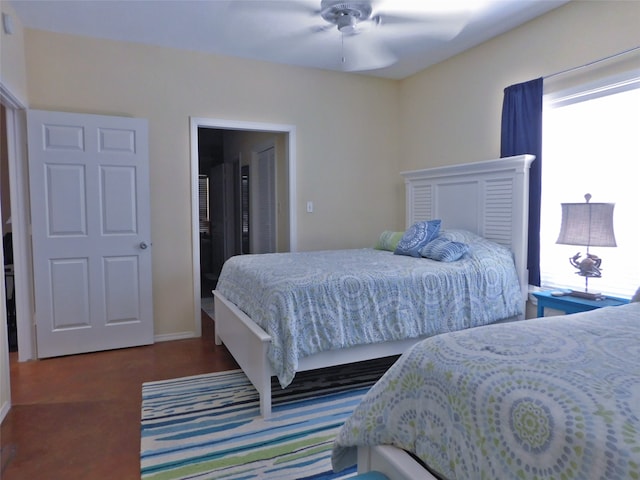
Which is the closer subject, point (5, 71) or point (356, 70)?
point (5, 71)

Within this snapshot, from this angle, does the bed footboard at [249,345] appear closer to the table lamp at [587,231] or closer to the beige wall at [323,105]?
the beige wall at [323,105]

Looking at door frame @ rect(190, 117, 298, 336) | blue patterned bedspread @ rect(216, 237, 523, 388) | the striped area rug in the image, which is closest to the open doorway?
door frame @ rect(190, 117, 298, 336)

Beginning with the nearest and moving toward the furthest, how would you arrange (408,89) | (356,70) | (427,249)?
(427,249) < (356,70) < (408,89)

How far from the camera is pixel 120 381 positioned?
2908 millimetres

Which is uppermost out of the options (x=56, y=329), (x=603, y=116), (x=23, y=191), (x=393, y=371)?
(x=603, y=116)

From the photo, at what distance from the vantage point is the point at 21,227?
3.29m

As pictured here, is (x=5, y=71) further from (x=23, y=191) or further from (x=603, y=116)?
(x=603, y=116)

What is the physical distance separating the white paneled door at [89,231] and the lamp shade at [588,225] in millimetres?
3252

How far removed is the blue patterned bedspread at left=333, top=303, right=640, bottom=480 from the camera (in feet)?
2.63

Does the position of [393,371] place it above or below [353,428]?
above

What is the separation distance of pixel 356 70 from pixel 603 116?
2312 millimetres

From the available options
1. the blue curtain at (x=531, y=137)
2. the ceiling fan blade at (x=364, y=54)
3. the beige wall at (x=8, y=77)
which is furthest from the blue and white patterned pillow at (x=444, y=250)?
the beige wall at (x=8, y=77)

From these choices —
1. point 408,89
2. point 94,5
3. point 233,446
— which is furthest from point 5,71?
point 408,89

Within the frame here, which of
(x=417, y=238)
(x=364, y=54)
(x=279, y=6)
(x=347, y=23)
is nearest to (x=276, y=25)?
(x=279, y=6)
